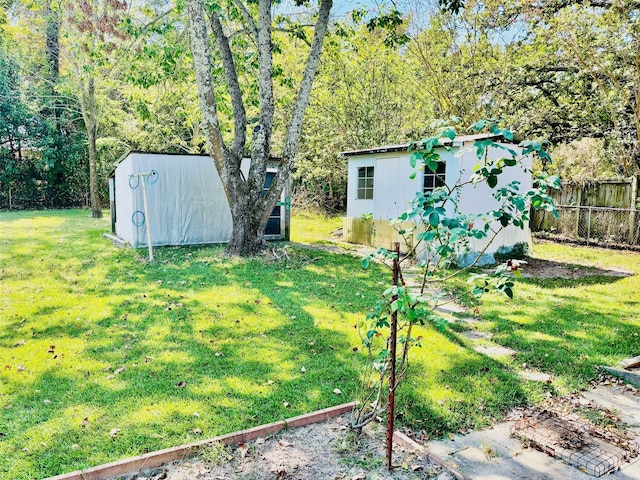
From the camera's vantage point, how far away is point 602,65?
9.16 metres

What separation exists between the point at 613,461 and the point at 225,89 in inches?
374

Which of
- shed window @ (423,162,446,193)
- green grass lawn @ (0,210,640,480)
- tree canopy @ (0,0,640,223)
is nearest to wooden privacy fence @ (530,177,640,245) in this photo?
tree canopy @ (0,0,640,223)

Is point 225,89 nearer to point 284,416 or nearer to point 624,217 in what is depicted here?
point 284,416

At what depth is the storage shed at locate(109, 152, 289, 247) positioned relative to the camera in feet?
29.4

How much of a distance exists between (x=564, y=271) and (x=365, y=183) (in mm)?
4703

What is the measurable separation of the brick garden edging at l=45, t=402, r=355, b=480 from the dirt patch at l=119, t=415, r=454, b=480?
0.13 ft

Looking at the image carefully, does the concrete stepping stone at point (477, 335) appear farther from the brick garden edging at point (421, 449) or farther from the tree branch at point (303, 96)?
the tree branch at point (303, 96)

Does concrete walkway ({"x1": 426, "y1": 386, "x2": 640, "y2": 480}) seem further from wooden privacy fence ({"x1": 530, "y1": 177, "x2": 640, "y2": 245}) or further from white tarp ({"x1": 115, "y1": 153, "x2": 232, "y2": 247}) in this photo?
wooden privacy fence ({"x1": 530, "y1": 177, "x2": 640, "y2": 245})

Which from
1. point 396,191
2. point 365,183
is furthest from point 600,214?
point 365,183

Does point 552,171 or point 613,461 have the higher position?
point 552,171

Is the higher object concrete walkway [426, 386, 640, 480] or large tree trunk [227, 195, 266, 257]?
large tree trunk [227, 195, 266, 257]

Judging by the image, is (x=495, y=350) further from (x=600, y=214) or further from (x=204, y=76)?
(x=600, y=214)

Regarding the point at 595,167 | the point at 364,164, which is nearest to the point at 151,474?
the point at 364,164

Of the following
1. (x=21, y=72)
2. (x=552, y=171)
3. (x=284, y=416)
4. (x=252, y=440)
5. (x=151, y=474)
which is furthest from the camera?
(x=21, y=72)
